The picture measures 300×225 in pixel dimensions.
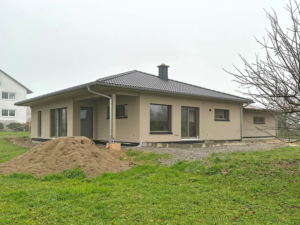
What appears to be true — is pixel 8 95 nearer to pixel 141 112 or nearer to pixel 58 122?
pixel 58 122

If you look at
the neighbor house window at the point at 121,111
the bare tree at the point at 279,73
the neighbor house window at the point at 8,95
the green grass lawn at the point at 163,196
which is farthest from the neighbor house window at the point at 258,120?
the neighbor house window at the point at 8,95

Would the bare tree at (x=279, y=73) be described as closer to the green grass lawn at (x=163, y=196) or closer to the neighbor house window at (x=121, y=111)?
the green grass lawn at (x=163, y=196)

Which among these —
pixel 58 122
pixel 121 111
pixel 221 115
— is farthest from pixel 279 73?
pixel 58 122

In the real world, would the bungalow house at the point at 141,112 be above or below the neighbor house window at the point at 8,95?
below

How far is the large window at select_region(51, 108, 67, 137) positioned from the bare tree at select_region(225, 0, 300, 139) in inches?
467

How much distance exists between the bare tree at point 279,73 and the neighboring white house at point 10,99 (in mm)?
38899

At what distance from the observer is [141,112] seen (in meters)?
11.7

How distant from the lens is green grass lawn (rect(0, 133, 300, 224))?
3.64 m

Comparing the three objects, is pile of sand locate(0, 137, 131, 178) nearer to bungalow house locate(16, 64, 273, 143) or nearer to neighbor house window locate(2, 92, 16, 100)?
bungalow house locate(16, 64, 273, 143)

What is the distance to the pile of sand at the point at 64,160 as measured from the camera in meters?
6.44

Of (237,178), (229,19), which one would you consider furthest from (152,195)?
(229,19)

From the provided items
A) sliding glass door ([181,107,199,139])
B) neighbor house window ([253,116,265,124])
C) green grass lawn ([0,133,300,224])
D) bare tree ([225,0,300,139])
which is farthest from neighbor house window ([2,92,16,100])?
Result: bare tree ([225,0,300,139])

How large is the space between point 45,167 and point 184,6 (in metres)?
9.64

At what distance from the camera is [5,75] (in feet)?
123
